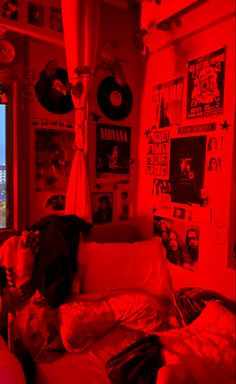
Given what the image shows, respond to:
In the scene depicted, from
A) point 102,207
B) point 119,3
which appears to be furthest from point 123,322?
point 119,3

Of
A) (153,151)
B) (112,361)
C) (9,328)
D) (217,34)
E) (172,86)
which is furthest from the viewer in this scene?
(153,151)

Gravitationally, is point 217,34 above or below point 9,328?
above

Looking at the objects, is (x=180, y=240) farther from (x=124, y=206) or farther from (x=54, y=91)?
(x=54, y=91)

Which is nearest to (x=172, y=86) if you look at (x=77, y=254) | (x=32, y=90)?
(x=32, y=90)

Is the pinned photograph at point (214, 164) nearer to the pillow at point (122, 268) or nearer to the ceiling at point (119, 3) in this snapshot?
the pillow at point (122, 268)

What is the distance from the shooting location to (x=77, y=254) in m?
1.44

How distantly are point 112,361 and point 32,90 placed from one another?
1364mm

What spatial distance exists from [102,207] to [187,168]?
1.99 feet

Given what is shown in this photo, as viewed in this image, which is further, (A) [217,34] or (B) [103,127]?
(B) [103,127]

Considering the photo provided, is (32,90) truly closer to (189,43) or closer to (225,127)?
(189,43)

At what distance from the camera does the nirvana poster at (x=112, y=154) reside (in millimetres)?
1855

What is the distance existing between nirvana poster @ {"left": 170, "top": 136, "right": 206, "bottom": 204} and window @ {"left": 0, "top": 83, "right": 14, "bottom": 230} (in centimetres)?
91

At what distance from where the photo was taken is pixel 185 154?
159 cm

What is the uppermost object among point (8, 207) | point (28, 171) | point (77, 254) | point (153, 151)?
point (153, 151)
